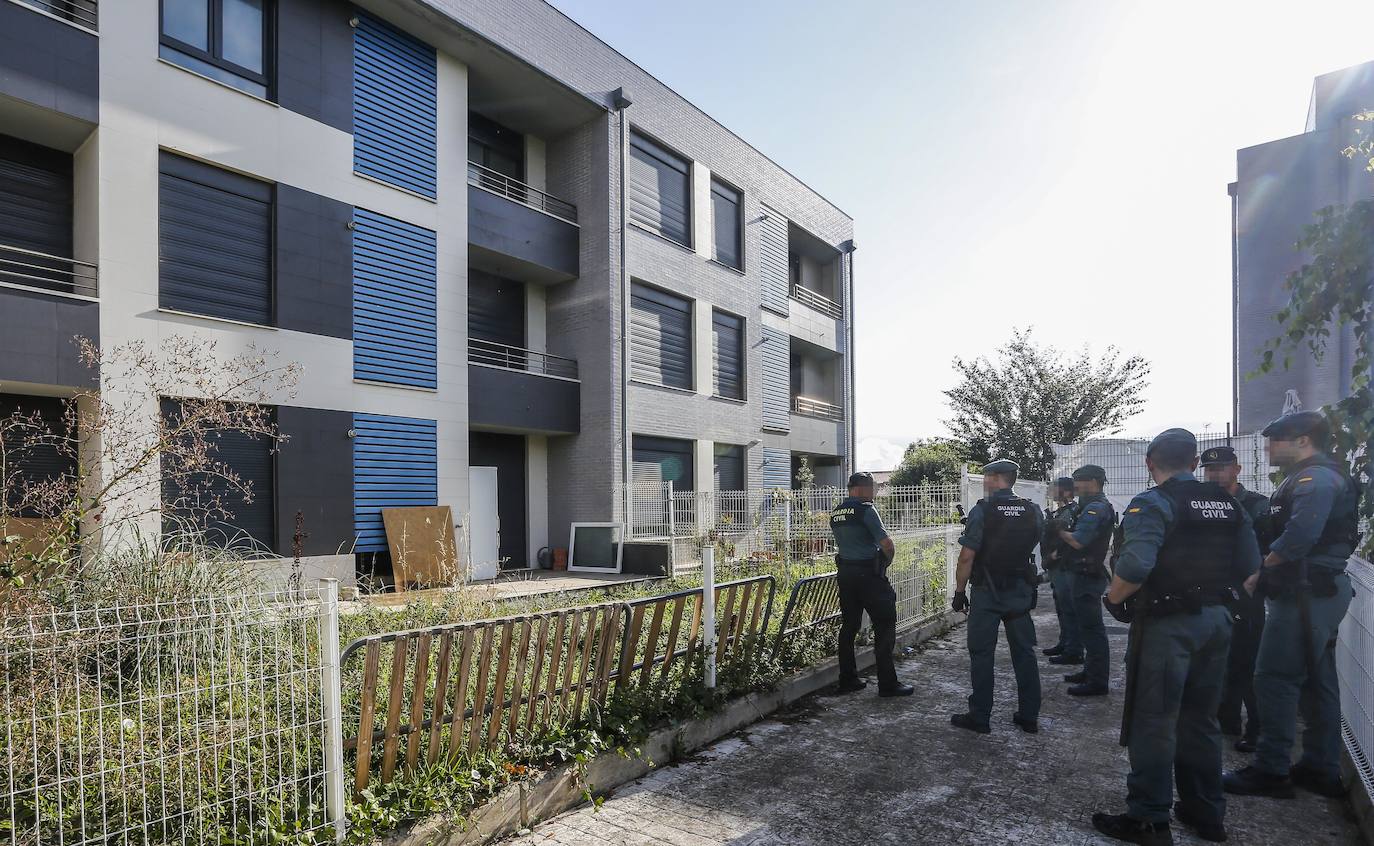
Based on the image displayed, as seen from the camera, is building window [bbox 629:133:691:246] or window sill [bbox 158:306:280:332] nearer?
window sill [bbox 158:306:280:332]

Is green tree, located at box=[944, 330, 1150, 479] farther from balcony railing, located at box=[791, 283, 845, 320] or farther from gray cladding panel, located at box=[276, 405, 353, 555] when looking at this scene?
gray cladding panel, located at box=[276, 405, 353, 555]

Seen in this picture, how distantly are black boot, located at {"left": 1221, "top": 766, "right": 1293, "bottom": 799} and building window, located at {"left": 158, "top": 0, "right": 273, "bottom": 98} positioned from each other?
1334 centimetres

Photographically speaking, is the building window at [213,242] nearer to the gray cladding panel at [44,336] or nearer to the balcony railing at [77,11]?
the gray cladding panel at [44,336]

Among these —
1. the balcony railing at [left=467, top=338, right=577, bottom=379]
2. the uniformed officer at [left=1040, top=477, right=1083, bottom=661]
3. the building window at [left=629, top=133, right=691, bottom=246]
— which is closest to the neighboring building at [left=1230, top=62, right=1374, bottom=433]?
the building window at [left=629, top=133, right=691, bottom=246]

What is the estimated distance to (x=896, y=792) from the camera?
461 centimetres

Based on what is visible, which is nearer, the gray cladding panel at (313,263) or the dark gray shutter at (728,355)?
the gray cladding panel at (313,263)

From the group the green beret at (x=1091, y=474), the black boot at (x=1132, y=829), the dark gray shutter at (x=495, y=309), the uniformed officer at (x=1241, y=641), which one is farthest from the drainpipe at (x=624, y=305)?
the black boot at (x=1132, y=829)

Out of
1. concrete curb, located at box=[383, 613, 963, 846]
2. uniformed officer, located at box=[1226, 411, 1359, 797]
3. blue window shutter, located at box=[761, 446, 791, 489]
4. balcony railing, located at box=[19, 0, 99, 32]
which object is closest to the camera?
concrete curb, located at box=[383, 613, 963, 846]

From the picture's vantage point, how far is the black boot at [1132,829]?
3.85 metres

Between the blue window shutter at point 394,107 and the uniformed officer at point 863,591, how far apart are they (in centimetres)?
980

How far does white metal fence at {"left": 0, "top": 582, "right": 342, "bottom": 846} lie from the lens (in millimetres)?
3092

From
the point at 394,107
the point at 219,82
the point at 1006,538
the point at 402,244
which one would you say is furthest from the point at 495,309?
the point at 1006,538

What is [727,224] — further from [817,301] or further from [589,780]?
[589,780]

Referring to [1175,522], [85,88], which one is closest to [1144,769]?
[1175,522]
